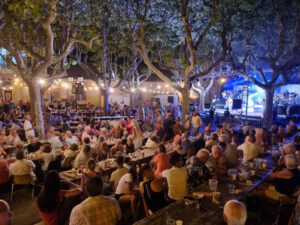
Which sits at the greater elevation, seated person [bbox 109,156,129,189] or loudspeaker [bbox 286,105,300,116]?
loudspeaker [bbox 286,105,300,116]

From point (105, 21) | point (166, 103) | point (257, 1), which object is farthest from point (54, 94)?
point (257, 1)

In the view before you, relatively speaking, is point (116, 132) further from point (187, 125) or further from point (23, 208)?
point (23, 208)

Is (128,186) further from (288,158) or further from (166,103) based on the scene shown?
(166,103)

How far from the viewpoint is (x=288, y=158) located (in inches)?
183

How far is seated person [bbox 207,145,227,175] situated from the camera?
5.32m

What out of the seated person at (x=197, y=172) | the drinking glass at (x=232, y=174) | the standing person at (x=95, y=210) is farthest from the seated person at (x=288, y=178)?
the standing person at (x=95, y=210)

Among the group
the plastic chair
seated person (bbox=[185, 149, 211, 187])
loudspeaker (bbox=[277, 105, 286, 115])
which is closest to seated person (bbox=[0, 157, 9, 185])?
the plastic chair

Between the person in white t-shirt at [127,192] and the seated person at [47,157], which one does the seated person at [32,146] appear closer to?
the seated person at [47,157]

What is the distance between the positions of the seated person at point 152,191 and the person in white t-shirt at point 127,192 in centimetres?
47

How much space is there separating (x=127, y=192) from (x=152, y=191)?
73 centimetres

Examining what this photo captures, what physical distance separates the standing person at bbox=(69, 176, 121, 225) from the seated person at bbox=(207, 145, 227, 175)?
2.80 m

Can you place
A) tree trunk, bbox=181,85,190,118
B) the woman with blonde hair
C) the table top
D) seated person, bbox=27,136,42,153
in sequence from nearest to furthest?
1. the table top
2. seated person, bbox=27,136,42,153
3. the woman with blonde hair
4. tree trunk, bbox=181,85,190,118

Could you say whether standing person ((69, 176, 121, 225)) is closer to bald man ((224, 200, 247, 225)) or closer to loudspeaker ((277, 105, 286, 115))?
bald man ((224, 200, 247, 225))

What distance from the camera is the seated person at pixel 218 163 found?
5.32 meters
